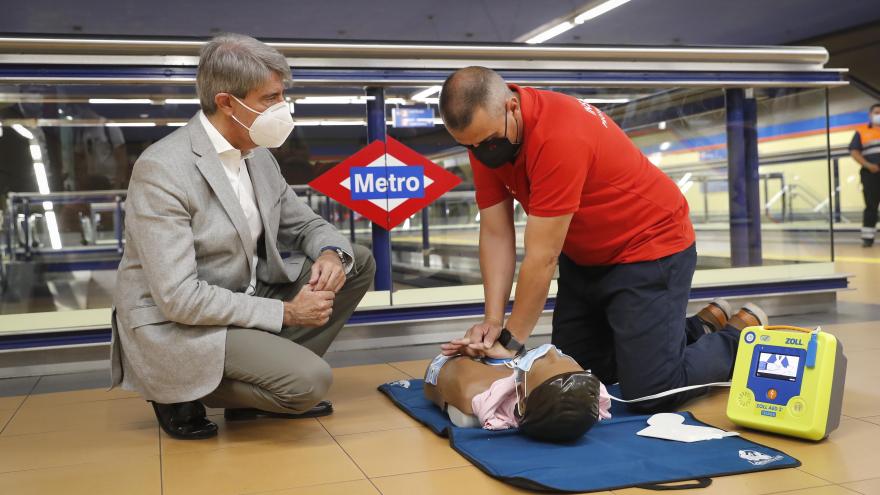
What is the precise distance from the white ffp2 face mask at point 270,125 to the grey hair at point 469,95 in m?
0.55

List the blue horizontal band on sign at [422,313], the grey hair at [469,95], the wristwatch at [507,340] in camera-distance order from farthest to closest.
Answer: the blue horizontal band on sign at [422,313]
the wristwatch at [507,340]
the grey hair at [469,95]

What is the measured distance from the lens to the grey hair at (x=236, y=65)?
260 cm

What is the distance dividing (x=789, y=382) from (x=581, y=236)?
2.64 ft

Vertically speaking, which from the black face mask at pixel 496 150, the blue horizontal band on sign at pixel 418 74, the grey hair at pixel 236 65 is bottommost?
the black face mask at pixel 496 150

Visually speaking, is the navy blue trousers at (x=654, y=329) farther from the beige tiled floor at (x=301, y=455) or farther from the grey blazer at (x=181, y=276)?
the grey blazer at (x=181, y=276)

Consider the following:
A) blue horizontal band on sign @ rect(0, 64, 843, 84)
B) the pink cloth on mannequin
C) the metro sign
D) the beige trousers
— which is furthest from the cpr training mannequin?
blue horizontal band on sign @ rect(0, 64, 843, 84)

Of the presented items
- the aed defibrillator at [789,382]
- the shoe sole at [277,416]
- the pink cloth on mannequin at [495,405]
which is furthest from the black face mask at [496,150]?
the shoe sole at [277,416]

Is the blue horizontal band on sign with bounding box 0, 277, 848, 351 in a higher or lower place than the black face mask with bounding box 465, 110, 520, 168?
lower

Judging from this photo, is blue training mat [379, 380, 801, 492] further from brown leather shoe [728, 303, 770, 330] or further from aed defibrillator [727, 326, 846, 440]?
brown leather shoe [728, 303, 770, 330]

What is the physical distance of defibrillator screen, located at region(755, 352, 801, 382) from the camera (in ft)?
7.89

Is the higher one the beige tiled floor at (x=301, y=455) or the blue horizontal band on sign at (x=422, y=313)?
the blue horizontal band on sign at (x=422, y=313)

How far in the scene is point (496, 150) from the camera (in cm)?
260

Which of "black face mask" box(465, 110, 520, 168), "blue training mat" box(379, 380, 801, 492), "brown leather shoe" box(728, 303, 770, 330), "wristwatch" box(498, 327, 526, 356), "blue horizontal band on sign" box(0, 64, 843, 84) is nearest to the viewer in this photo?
"blue training mat" box(379, 380, 801, 492)

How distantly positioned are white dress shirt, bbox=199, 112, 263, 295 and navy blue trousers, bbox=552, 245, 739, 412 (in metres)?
1.17
